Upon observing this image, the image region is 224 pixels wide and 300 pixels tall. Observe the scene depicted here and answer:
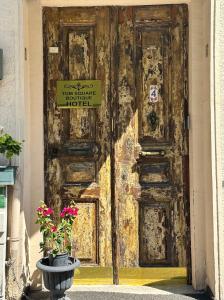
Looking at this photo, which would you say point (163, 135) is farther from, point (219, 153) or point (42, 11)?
point (42, 11)

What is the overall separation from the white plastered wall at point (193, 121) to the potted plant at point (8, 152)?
→ 47 centimetres

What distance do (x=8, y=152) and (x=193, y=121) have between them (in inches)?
69.5

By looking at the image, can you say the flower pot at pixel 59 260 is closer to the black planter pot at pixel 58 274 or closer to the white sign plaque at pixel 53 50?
the black planter pot at pixel 58 274

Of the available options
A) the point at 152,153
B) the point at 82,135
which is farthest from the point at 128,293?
the point at 82,135

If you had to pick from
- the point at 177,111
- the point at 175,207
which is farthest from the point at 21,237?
the point at 177,111

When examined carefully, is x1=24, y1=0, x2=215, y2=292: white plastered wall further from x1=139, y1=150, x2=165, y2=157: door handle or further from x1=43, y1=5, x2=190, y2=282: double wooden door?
x1=139, y1=150, x2=165, y2=157: door handle

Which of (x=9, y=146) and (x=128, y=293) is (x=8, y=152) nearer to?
(x=9, y=146)

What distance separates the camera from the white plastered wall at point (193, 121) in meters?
4.48

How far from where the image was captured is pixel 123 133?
469 centimetres

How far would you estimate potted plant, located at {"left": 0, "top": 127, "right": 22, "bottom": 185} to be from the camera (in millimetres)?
3930

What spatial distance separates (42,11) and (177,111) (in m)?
1.65

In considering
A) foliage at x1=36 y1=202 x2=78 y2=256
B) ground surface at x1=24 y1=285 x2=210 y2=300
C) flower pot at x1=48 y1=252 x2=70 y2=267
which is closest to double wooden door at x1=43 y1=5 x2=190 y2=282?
ground surface at x1=24 y1=285 x2=210 y2=300

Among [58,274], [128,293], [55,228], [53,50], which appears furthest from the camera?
[53,50]

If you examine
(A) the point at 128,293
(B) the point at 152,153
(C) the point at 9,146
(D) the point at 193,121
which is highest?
(D) the point at 193,121
